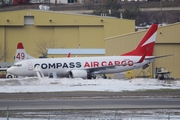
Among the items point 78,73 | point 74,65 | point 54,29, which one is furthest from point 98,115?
point 54,29

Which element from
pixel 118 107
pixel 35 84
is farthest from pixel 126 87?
pixel 118 107

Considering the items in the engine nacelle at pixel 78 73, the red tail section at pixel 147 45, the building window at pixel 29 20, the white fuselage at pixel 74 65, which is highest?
the building window at pixel 29 20

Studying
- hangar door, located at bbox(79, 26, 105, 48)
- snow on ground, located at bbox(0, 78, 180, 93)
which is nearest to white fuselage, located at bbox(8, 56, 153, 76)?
snow on ground, located at bbox(0, 78, 180, 93)

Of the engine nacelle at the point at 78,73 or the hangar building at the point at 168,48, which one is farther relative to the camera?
the hangar building at the point at 168,48

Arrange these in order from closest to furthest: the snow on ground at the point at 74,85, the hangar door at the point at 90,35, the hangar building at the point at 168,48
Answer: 1. the snow on ground at the point at 74,85
2. the hangar building at the point at 168,48
3. the hangar door at the point at 90,35

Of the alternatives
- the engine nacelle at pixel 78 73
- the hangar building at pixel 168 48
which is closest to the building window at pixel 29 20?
the hangar building at pixel 168 48

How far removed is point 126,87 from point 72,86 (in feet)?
13.1

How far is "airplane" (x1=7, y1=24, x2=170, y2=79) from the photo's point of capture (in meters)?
45.3

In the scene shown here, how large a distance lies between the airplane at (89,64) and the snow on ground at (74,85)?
636 cm

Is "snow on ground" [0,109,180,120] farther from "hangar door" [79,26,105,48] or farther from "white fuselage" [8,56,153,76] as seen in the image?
"hangar door" [79,26,105,48]

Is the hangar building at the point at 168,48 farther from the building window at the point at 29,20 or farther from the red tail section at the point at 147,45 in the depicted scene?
the building window at the point at 29,20

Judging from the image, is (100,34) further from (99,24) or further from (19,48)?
(19,48)

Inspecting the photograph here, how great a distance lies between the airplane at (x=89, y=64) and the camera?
1783 inches

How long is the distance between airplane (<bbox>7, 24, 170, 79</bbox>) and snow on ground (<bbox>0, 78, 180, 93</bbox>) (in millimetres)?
6362
